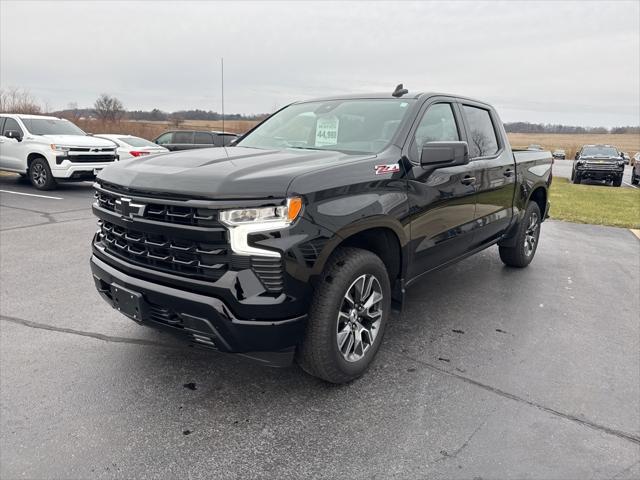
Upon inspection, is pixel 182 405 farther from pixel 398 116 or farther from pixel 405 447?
pixel 398 116

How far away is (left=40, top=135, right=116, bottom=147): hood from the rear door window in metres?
4.42

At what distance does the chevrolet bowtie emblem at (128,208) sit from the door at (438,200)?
177 cm

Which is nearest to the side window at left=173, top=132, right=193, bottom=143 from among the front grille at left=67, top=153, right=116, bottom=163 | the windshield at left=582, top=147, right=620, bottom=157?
the front grille at left=67, top=153, right=116, bottom=163

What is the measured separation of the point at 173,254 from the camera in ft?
8.70

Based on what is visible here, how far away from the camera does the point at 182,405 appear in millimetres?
2859

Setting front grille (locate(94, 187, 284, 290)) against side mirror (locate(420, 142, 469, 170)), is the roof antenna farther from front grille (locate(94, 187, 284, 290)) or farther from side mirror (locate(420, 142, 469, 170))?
front grille (locate(94, 187, 284, 290))

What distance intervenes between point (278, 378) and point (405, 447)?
1.00 meters

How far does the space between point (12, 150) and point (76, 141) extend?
1990 mm

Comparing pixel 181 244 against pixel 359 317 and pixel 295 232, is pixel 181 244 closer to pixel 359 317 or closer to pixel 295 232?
pixel 295 232

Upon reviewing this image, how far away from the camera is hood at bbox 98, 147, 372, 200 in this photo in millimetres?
2527

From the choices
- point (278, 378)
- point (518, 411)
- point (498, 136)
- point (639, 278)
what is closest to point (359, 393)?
point (278, 378)

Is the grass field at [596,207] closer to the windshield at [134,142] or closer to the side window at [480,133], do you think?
the side window at [480,133]

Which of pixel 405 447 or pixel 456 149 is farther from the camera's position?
pixel 456 149

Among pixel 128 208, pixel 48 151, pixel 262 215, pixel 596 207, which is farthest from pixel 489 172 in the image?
pixel 48 151
